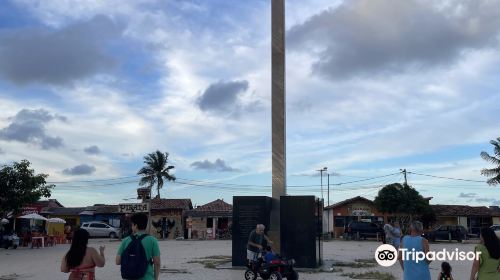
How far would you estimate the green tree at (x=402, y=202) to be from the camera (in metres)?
45.4

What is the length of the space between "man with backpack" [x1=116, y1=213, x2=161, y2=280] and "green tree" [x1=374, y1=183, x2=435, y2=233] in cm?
4117

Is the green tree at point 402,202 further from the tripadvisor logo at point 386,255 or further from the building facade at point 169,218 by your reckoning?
the tripadvisor logo at point 386,255

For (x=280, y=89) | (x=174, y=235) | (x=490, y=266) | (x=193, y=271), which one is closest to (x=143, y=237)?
Result: (x=490, y=266)

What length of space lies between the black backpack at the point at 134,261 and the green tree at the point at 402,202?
41.3 m

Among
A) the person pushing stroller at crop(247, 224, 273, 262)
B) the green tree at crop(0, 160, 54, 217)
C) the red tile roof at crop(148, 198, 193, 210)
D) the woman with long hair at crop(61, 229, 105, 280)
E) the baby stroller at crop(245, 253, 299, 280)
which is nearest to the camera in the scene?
the woman with long hair at crop(61, 229, 105, 280)

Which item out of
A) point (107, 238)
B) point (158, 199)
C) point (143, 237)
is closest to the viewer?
point (143, 237)

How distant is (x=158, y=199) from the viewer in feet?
194

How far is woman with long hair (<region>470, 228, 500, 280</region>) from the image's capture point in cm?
650

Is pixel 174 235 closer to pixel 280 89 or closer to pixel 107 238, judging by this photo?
pixel 107 238

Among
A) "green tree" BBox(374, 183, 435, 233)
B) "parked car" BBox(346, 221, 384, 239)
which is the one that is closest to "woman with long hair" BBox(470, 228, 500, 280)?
"parked car" BBox(346, 221, 384, 239)

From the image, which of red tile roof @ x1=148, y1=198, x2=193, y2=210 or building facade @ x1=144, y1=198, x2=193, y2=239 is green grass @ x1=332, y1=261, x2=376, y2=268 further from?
red tile roof @ x1=148, y1=198, x2=193, y2=210

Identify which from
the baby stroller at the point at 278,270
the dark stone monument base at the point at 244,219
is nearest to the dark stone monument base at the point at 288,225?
the dark stone monument base at the point at 244,219

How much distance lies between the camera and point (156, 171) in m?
62.4

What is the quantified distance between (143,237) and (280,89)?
45.1 feet
